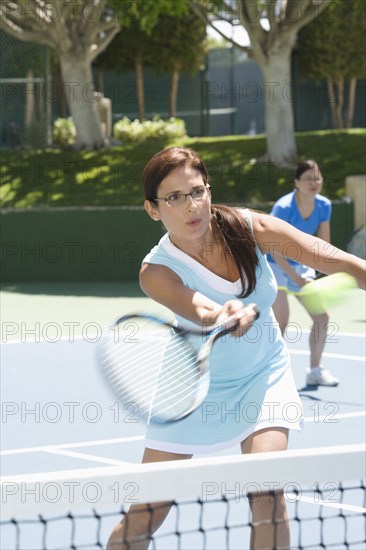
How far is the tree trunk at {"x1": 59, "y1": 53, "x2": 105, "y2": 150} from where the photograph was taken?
62.2 ft

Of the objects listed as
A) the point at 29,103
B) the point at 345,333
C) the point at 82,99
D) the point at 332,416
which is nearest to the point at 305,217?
the point at 332,416

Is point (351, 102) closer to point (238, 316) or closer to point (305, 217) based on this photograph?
point (305, 217)

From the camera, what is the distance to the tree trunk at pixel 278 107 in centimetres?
1734

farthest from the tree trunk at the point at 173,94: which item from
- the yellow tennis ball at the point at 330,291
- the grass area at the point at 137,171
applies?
the yellow tennis ball at the point at 330,291

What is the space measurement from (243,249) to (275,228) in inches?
5.2

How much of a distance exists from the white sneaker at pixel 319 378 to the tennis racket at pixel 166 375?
14.3ft

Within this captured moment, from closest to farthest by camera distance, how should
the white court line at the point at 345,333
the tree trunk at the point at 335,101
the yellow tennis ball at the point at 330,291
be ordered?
1. the yellow tennis ball at the point at 330,291
2. the white court line at the point at 345,333
3. the tree trunk at the point at 335,101

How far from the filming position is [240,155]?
18.6 metres

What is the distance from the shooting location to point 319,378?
8438 mm

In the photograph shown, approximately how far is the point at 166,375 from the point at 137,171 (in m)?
14.1

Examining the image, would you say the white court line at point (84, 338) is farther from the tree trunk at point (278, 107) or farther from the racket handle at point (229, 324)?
the racket handle at point (229, 324)

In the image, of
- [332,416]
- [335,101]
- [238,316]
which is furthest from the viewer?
[335,101]

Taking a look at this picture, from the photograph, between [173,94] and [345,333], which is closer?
[345,333]

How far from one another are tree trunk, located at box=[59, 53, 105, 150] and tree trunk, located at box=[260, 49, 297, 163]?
3.23 metres
